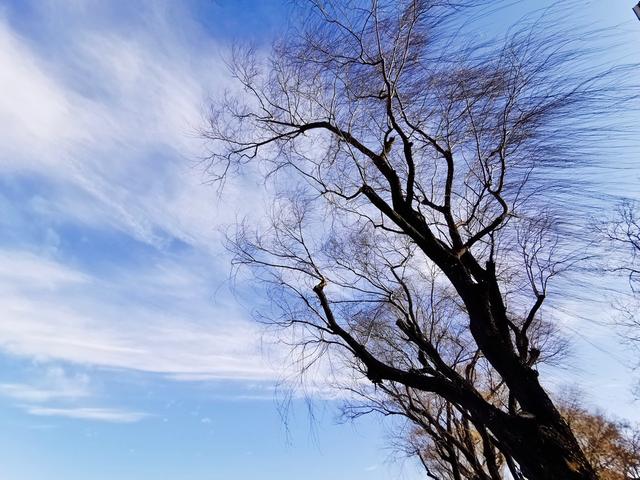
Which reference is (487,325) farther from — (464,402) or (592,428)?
(592,428)

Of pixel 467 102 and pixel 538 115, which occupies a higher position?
pixel 467 102

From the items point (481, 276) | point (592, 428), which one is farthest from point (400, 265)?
point (592, 428)

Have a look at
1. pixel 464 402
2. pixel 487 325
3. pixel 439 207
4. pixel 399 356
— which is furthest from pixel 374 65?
pixel 399 356

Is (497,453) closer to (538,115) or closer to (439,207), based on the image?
(439,207)

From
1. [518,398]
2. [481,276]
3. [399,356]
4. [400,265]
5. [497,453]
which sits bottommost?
[518,398]

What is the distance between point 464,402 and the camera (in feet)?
14.9

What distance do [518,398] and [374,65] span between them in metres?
4.17

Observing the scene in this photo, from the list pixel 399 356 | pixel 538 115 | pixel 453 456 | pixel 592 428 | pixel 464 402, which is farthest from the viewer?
pixel 592 428

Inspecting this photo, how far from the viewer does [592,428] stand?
19344 millimetres

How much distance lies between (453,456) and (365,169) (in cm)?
821

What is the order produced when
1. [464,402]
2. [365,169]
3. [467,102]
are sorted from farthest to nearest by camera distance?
[365,169], [467,102], [464,402]

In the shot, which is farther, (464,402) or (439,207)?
(439,207)

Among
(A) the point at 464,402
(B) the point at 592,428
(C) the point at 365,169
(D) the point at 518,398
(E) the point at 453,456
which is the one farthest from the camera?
(B) the point at 592,428

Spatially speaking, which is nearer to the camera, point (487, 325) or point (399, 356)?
point (487, 325)
